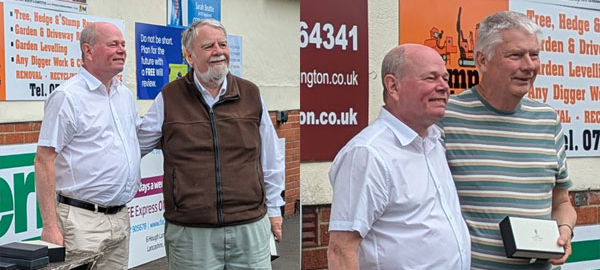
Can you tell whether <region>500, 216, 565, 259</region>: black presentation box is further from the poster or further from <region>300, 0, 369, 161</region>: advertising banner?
the poster

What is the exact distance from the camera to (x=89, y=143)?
438 centimetres

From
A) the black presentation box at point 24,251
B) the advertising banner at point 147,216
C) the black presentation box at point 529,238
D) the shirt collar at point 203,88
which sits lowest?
the advertising banner at point 147,216

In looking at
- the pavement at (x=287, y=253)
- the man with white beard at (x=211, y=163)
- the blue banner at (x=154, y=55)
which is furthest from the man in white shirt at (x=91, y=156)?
the pavement at (x=287, y=253)

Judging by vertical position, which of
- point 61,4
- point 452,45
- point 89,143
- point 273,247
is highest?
point 61,4

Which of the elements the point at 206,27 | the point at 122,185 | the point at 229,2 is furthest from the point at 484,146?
the point at 229,2

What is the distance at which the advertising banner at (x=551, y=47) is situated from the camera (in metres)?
4.48

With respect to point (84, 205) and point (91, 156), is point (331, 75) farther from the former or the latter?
point (84, 205)

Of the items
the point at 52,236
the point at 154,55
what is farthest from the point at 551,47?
the point at 154,55

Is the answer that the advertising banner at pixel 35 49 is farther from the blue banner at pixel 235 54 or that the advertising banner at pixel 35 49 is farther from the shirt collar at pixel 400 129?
the shirt collar at pixel 400 129

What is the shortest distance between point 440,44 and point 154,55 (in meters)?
4.05

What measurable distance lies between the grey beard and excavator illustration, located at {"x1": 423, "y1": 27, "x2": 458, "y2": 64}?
1174mm

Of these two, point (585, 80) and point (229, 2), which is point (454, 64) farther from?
point (229, 2)

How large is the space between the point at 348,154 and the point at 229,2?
684 cm

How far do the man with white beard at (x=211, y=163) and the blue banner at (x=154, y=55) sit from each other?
3421 millimetres
